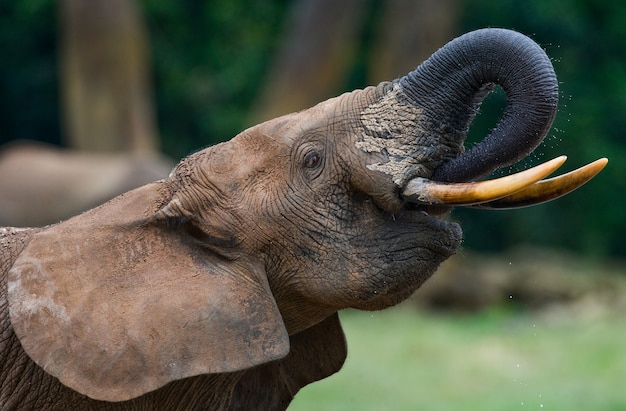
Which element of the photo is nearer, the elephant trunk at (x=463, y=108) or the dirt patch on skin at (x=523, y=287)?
the elephant trunk at (x=463, y=108)

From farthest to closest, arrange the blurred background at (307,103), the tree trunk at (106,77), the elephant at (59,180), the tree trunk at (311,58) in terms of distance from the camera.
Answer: the tree trunk at (106,77) < the tree trunk at (311,58) < the blurred background at (307,103) < the elephant at (59,180)

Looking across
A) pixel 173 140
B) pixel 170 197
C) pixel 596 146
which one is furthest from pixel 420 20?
pixel 170 197

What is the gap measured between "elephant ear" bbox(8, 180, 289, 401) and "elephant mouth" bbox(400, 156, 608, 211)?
0.62 metres

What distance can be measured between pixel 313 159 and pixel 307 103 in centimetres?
1269

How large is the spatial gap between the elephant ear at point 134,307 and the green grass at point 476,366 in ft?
17.1

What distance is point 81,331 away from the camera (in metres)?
3.68

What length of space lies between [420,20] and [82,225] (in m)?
13.3

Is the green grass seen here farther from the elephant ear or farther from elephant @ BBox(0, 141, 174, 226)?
the elephant ear

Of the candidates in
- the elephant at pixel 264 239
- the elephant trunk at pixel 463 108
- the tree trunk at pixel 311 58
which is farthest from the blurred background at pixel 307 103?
the elephant trunk at pixel 463 108

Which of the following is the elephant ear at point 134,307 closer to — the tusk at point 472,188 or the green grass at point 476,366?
the tusk at point 472,188

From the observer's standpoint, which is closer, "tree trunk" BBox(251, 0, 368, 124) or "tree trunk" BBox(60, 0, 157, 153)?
"tree trunk" BBox(251, 0, 368, 124)

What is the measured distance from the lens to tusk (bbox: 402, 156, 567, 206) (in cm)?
349

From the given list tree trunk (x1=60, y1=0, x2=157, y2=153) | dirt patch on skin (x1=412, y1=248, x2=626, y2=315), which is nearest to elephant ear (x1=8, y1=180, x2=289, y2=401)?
dirt patch on skin (x1=412, y1=248, x2=626, y2=315)

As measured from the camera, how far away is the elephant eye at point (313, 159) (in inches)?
154
